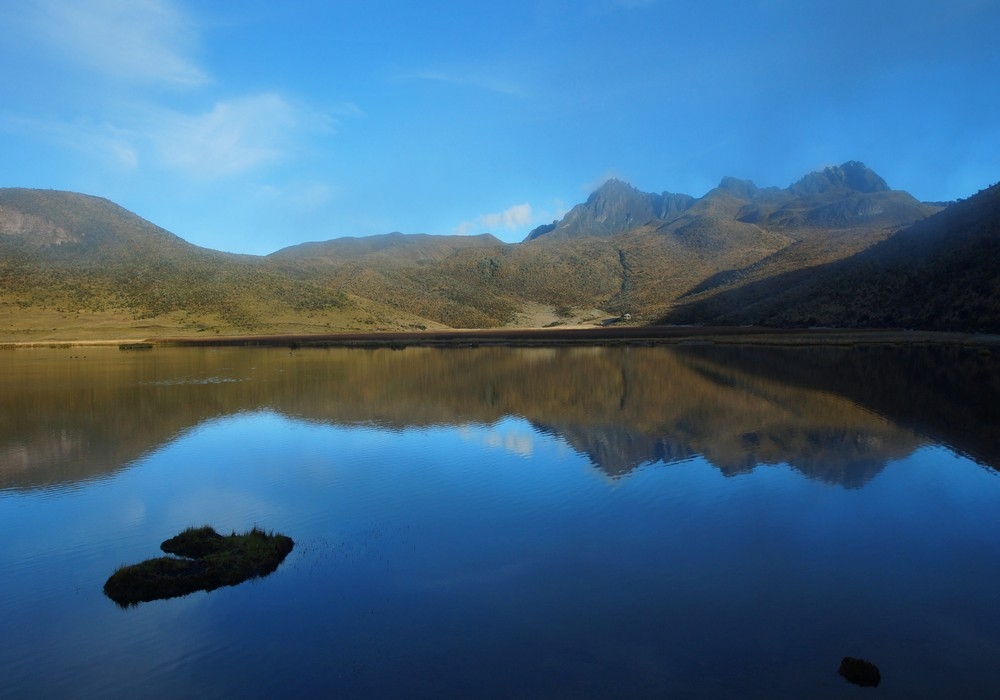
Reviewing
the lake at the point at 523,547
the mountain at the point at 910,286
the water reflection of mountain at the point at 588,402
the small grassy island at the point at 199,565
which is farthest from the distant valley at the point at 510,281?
the small grassy island at the point at 199,565

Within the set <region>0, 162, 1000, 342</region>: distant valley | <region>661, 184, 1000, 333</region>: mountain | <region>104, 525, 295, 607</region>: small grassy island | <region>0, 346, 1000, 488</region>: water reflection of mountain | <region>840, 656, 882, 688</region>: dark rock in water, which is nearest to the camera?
<region>840, 656, 882, 688</region>: dark rock in water

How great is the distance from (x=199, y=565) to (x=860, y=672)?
1126 cm

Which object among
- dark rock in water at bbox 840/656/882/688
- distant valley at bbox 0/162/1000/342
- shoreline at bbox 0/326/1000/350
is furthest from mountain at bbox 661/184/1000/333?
dark rock in water at bbox 840/656/882/688

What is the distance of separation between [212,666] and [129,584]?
11.5 ft

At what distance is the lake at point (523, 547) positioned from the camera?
29.1 ft

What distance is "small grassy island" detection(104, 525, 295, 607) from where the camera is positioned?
11.4 m

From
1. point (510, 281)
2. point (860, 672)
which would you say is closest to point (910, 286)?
point (860, 672)

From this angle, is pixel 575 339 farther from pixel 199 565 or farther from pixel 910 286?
pixel 199 565

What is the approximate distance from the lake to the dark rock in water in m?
0.19

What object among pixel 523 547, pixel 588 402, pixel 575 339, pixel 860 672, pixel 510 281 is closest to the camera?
pixel 860 672

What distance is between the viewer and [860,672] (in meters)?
8.30

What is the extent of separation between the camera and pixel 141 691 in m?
8.49

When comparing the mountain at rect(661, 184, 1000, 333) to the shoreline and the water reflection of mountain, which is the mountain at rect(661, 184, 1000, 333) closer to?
the shoreline

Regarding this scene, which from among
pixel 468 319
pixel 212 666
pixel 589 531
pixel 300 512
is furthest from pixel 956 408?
pixel 468 319
